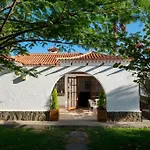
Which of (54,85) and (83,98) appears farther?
(83,98)

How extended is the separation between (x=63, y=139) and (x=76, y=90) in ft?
46.2

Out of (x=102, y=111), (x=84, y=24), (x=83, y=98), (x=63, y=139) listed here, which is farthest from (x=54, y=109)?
(x=84, y=24)

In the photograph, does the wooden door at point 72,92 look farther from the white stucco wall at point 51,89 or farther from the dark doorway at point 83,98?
the white stucco wall at point 51,89

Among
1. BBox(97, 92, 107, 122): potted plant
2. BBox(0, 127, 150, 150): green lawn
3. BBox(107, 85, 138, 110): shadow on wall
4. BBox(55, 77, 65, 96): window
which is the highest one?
BBox(55, 77, 65, 96): window

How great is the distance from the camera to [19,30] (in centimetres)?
778

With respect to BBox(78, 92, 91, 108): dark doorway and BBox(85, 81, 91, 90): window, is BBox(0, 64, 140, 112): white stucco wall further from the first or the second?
BBox(78, 92, 91, 108): dark doorway

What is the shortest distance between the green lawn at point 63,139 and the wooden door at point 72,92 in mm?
10499

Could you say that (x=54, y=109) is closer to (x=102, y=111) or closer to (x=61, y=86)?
(x=102, y=111)

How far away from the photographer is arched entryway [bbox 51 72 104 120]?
80.4ft

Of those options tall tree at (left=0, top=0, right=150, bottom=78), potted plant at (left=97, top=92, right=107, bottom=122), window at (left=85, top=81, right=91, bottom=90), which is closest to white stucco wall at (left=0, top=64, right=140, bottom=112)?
potted plant at (left=97, top=92, right=107, bottom=122)

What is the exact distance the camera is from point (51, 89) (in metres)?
17.2

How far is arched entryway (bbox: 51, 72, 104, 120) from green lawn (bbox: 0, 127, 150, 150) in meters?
10.6

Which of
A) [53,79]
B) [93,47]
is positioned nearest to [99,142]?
[93,47]

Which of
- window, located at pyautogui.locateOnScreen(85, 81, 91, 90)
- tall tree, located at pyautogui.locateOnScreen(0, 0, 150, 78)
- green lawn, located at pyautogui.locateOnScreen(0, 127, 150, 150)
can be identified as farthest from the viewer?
window, located at pyautogui.locateOnScreen(85, 81, 91, 90)
